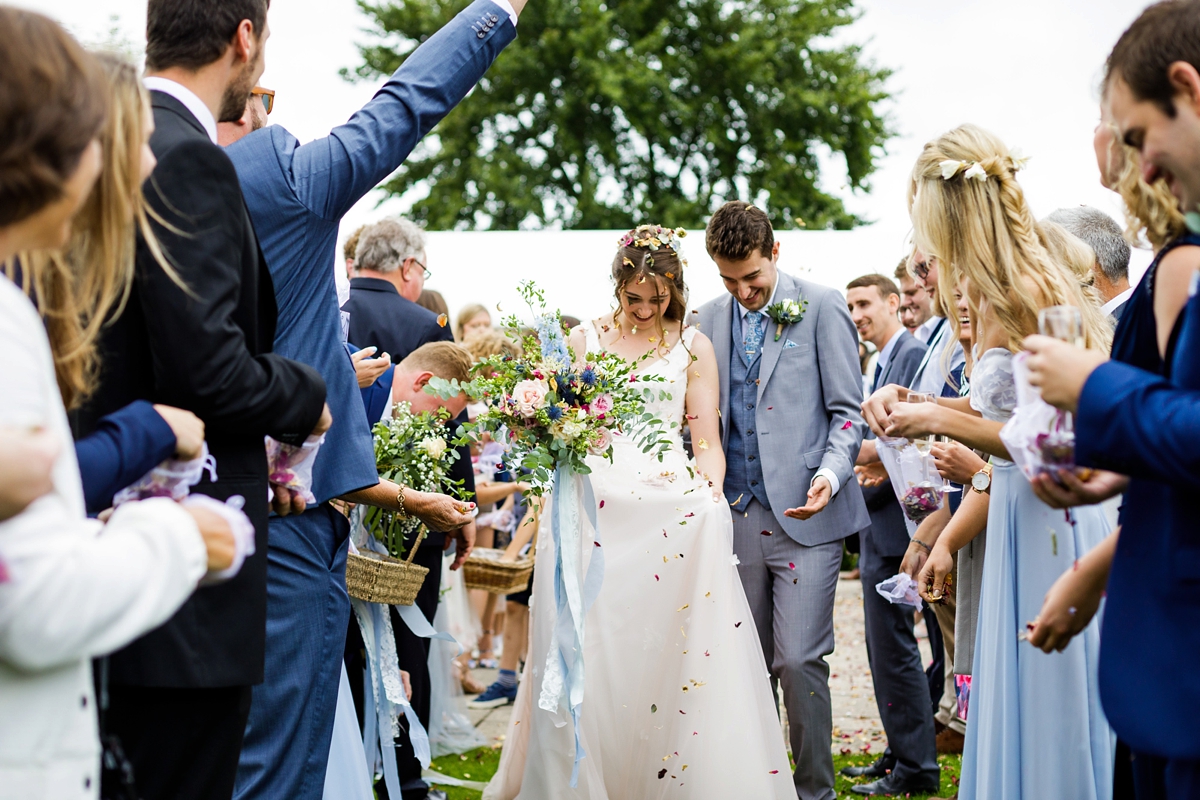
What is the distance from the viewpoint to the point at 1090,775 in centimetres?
282

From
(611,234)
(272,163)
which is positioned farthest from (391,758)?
(611,234)

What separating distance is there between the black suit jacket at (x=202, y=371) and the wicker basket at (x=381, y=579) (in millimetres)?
1885

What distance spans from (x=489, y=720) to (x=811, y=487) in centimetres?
306

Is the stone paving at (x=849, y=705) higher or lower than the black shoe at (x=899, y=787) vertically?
lower

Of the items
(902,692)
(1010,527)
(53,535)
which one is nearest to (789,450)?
(902,692)

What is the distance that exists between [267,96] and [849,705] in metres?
5.48

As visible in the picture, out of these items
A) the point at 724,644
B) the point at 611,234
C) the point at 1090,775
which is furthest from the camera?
the point at 611,234

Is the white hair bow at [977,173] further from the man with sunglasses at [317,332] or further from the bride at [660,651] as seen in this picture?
the bride at [660,651]

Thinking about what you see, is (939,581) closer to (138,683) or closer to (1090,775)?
(1090,775)

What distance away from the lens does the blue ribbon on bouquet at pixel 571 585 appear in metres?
4.06

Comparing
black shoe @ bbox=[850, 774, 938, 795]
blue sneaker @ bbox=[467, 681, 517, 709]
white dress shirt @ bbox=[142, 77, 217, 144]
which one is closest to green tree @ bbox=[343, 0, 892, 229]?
blue sneaker @ bbox=[467, 681, 517, 709]

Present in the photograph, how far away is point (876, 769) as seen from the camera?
5.22 meters

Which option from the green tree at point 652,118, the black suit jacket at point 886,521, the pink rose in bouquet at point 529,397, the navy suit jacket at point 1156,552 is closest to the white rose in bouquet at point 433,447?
the pink rose in bouquet at point 529,397

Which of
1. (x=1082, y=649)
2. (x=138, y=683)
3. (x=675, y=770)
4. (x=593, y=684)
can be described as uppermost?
(x=138, y=683)
